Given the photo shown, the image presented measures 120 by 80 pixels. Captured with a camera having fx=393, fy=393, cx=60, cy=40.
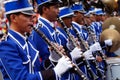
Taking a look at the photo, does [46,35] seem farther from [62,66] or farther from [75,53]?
[62,66]

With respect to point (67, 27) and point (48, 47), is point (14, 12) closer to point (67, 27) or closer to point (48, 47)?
point (48, 47)

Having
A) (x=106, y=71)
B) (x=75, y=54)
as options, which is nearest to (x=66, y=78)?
(x=75, y=54)

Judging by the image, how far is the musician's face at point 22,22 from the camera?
418 cm

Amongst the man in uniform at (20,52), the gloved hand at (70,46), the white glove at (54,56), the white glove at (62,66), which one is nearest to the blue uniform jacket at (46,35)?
the white glove at (54,56)

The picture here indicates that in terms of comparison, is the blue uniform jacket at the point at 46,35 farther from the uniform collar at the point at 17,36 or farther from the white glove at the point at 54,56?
the uniform collar at the point at 17,36

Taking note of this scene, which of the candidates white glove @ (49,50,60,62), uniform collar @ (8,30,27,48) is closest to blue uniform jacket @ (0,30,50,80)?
uniform collar @ (8,30,27,48)

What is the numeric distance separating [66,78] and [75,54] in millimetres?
371

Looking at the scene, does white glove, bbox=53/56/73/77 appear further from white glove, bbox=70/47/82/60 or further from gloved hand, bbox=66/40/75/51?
gloved hand, bbox=66/40/75/51

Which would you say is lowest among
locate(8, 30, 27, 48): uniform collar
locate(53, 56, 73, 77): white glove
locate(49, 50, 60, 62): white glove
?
locate(49, 50, 60, 62): white glove

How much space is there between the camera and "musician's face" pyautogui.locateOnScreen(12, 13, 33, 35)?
13.7 feet

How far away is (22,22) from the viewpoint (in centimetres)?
418

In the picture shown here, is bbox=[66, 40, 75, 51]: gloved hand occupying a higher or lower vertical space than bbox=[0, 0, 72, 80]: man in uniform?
lower

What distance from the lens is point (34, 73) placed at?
13.8 feet

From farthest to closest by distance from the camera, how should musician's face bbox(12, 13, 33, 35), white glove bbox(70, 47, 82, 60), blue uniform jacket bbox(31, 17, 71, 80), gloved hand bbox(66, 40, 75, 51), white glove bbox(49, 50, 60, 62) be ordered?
gloved hand bbox(66, 40, 75, 51)
white glove bbox(70, 47, 82, 60)
blue uniform jacket bbox(31, 17, 71, 80)
white glove bbox(49, 50, 60, 62)
musician's face bbox(12, 13, 33, 35)
